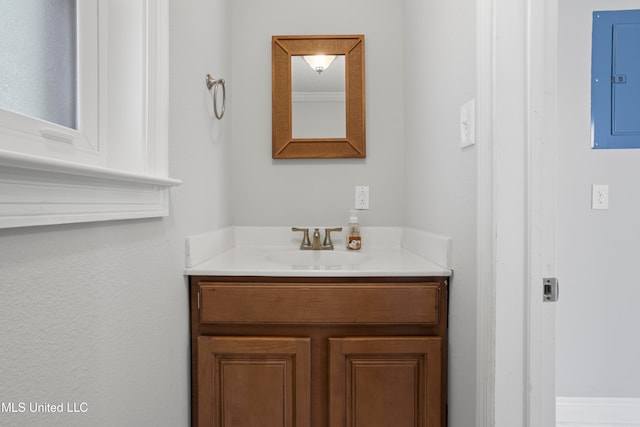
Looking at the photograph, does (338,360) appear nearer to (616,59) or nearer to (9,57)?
(9,57)

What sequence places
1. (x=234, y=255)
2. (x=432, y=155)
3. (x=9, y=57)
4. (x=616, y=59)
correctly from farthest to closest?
(x=616, y=59) < (x=234, y=255) < (x=432, y=155) < (x=9, y=57)

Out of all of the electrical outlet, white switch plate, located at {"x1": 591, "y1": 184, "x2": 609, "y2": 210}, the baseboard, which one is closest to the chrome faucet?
the electrical outlet

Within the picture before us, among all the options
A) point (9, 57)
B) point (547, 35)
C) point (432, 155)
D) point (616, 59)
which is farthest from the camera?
point (616, 59)

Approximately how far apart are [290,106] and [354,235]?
0.68 m

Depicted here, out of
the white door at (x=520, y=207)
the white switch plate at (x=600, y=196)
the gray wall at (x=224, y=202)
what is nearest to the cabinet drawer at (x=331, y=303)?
the gray wall at (x=224, y=202)

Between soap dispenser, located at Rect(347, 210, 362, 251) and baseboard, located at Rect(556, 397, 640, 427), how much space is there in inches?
49.2

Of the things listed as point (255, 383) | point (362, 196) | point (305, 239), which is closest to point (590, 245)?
point (362, 196)

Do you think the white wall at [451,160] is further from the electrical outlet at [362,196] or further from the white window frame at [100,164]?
the white window frame at [100,164]

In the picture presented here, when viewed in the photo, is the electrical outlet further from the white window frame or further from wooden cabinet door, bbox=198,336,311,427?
the white window frame

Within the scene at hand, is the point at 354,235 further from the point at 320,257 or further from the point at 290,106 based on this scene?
the point at 290,106

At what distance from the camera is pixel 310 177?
66.4 inches

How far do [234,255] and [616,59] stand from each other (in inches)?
78.0

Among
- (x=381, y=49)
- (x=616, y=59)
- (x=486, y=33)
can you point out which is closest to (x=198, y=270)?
(x=486, y=33)

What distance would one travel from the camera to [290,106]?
1.67 m
